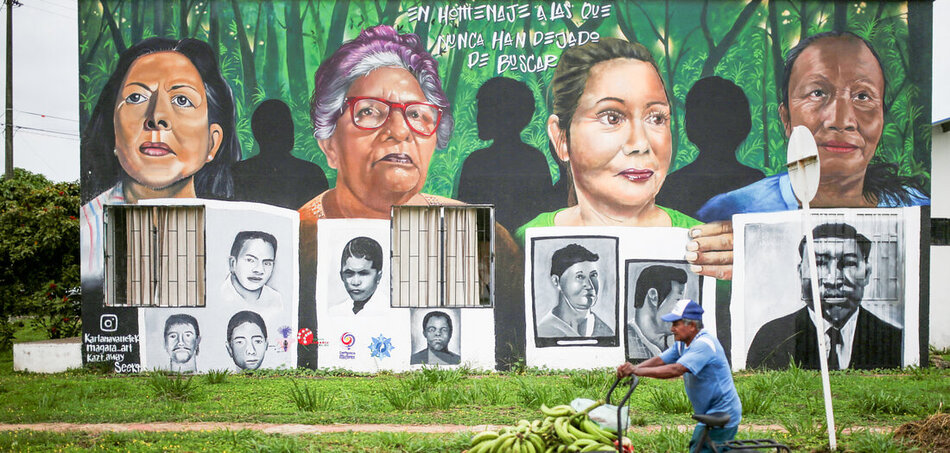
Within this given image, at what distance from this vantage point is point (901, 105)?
11695 millimetres

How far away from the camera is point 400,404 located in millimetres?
9000

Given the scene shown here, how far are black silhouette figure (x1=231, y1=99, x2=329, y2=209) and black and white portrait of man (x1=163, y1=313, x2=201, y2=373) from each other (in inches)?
99.7

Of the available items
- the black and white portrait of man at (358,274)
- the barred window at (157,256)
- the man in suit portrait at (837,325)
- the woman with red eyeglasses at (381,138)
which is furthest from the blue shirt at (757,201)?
the barred window at (157,256)

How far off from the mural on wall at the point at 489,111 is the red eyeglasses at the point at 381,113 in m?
0.04

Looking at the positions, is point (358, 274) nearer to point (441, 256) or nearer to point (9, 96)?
point (441, 256)

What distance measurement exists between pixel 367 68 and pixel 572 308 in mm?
5147

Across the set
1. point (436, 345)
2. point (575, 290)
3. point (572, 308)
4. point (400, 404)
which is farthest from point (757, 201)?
point (400, 404)

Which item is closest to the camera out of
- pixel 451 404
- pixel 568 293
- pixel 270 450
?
pixel 270 450

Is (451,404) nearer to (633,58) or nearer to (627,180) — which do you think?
(627,180)

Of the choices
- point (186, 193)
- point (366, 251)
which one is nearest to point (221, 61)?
point (186, 193)

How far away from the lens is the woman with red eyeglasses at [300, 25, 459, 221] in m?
11.6

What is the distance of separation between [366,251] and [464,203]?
1.79 m

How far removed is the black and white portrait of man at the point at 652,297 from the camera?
11531 mm

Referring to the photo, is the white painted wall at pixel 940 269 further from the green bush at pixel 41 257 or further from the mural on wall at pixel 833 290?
the green bush at pixel 41 257
